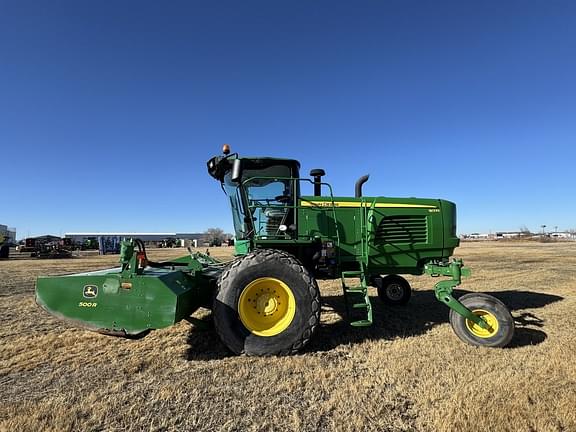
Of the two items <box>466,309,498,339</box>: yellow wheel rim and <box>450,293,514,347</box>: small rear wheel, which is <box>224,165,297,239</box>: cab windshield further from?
<box>466,309,498,339</box>: yellow wheel rim

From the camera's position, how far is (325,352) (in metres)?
4.80

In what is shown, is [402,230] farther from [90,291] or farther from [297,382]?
[90,291]

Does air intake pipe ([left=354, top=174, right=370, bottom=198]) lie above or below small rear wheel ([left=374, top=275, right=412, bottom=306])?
above

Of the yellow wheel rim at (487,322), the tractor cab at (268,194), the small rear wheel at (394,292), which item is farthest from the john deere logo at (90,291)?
the small rear wheel at (394,292)

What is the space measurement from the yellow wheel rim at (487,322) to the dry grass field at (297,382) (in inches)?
11.3

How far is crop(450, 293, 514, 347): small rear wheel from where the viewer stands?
496cm

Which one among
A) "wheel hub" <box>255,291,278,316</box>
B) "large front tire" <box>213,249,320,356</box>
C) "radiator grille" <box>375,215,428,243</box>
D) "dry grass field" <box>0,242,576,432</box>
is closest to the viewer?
"dry grass field" <box>0,242,576,432</box>

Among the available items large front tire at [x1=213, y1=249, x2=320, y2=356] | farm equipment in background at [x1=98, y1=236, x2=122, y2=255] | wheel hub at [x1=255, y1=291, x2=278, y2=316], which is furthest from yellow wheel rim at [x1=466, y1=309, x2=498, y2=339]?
farm equipment in background at [x1=98, y1=236, x2=122, y2=255]

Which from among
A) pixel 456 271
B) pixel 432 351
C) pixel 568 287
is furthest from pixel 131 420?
pixel 568 287

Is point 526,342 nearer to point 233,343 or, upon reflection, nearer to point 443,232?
point 443,232

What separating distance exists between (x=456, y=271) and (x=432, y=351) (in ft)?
4.99

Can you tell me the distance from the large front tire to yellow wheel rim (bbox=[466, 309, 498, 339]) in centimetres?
219

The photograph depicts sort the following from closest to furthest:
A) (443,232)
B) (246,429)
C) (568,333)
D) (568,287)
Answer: (246,429) < (568,333) < (443,232) < (568,287)

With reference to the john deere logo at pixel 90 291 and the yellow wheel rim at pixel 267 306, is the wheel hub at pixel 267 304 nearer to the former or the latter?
the yellow wheel rim at pixel 267 306
